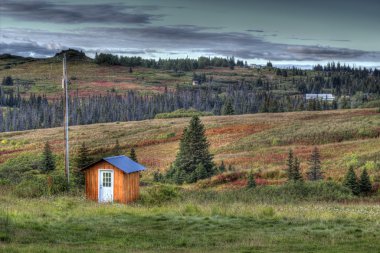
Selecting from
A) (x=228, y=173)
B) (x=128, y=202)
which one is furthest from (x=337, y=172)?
(x=128, y=202)

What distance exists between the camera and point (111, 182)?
29344 millimetres

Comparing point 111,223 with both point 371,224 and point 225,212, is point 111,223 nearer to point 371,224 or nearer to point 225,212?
point 225,212

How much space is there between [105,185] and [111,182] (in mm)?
421

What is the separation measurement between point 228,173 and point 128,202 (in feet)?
60.7

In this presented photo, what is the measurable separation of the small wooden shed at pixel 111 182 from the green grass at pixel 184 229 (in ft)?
16.1

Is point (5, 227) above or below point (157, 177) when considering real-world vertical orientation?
above

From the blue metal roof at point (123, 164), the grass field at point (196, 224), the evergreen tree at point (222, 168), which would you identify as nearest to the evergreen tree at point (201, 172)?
the evergreen tree at point (222, 168)

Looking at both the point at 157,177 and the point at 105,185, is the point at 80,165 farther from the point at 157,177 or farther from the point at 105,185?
the point at 157,177

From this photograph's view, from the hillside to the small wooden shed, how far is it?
18067 millimetres

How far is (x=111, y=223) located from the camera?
19266mm

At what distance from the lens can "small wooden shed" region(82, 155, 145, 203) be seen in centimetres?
2895

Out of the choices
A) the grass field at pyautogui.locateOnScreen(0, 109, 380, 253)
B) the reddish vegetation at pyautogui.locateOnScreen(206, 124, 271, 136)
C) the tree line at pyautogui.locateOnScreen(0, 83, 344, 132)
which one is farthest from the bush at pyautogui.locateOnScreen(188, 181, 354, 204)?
the tree line at pyautogui.locateOnScreen(0, 83, 344, 132)

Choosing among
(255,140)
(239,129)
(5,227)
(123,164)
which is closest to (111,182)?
(123,164)

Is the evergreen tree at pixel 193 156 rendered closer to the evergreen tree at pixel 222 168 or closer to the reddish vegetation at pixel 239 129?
the evergreen tree at pixel 222 168
